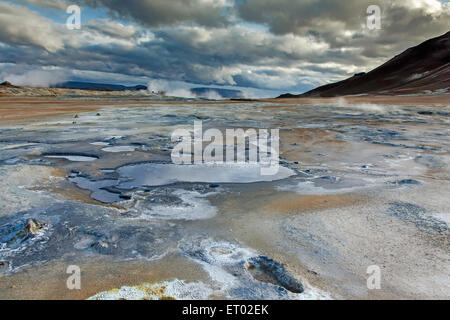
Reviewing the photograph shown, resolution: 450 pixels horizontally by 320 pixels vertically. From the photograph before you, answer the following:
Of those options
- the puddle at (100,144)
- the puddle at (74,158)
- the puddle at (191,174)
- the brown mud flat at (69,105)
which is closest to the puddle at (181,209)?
the puddle at (191,174)

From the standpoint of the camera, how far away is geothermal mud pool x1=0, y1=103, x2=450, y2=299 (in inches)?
83.4

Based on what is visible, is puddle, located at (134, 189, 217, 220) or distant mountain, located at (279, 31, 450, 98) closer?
puddle, located at (134, 189, 217, 220)

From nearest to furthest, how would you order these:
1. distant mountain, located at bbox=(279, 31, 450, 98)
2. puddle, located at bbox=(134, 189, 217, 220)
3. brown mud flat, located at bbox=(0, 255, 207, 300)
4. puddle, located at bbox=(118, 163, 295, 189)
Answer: brown mud flat, located at bbox=(0, 255, 207, 300) → puddle, located at bbox=(134, 189, 217, 220) → puddle, located at bbox=(118, 163, 295, 189) → distant mountain, located at bbox=(279, 31, 450, 98)

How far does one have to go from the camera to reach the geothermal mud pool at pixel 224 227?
2117 mm

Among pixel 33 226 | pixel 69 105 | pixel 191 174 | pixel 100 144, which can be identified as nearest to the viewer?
pixel 33 226

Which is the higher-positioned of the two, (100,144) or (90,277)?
(100,144)

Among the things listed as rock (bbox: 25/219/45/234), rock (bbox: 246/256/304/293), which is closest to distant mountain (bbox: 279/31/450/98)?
rock (bbox: 246/256/304/293)

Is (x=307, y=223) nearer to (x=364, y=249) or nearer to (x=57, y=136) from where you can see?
(x=364, y=249)

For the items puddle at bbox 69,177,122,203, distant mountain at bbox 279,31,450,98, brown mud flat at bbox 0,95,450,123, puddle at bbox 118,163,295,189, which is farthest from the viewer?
distant mountain at bbox 279,31,450,98

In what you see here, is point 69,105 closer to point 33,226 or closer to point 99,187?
point 99,187

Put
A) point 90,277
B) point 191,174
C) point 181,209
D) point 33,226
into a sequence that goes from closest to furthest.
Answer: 1. point 90,277
2. point 33,226
3. point 181,209
4. point 191,174

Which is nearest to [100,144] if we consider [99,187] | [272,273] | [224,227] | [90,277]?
[99,187]

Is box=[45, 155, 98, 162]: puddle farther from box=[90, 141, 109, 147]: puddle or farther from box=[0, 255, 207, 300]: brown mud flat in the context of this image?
box=[0, 255, 207, 300]: brown mud flat

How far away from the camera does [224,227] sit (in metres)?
3.00
